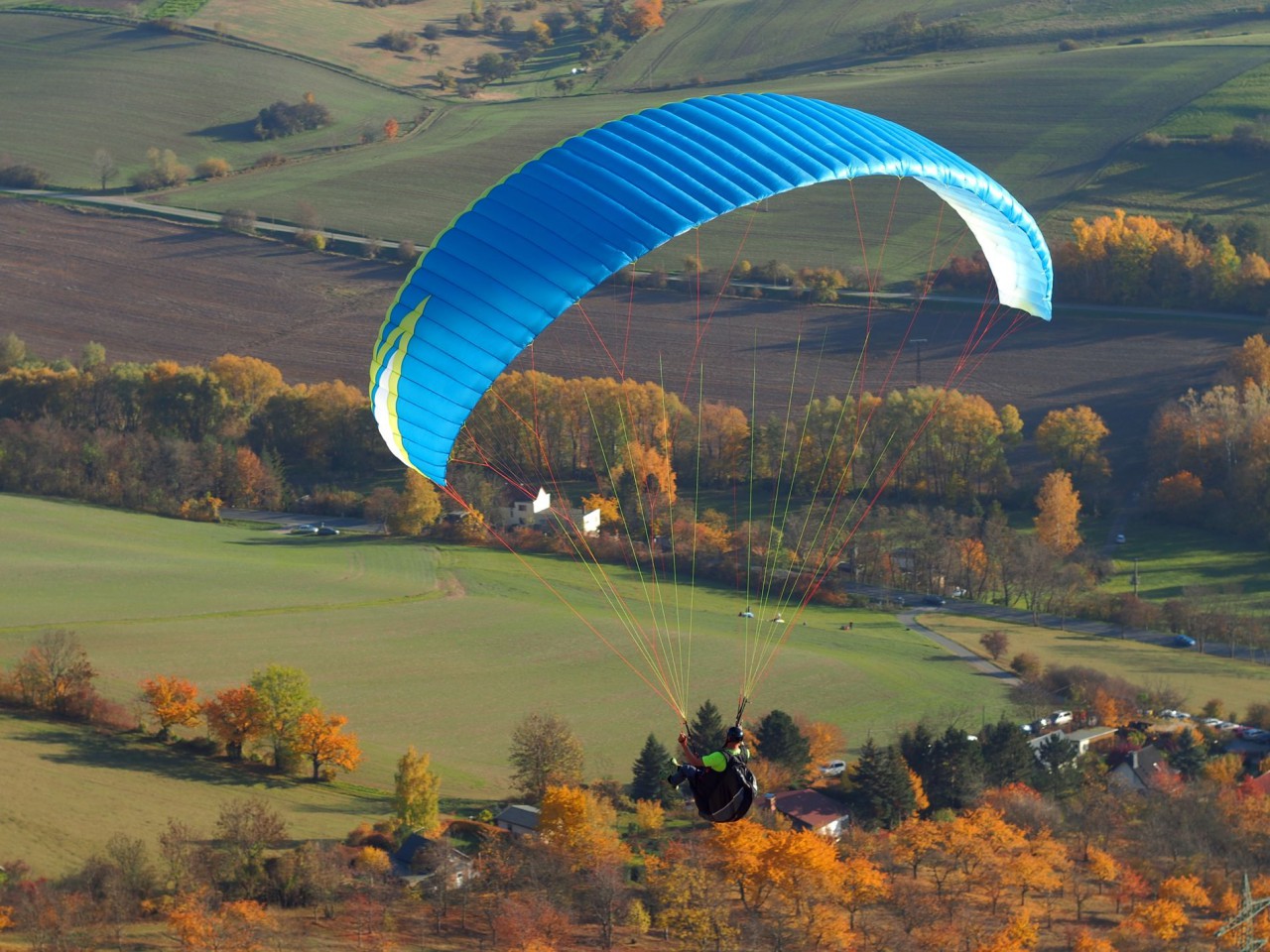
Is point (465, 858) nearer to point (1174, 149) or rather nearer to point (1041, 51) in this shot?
point (1174, 149)

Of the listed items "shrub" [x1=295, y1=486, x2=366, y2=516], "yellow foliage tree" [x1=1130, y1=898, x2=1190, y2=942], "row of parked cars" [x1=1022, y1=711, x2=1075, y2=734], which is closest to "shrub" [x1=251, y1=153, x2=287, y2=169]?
"shrub" [x1=295, y1=486, x2=366, y2=516]

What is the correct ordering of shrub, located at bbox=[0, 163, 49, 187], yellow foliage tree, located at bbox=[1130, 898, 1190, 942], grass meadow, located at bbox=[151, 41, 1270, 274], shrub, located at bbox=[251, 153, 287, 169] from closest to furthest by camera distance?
yellow foliage tree, located at bbox=[1130, 898, 1190, 942] < grass meadow, located at bbox=[151, 41, 1270, 274] < shrub, located at bbox=[0, 163, 49, 187] < shrub, located at bbox=[251, 153, 287, 169]

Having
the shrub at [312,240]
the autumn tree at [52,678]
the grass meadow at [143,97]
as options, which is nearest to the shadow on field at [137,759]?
the autumn tree at [52,678]

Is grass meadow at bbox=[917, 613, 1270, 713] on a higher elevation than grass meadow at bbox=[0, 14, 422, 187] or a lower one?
lower

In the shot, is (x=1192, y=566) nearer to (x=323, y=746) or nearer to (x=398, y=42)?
(x=323, y=746)

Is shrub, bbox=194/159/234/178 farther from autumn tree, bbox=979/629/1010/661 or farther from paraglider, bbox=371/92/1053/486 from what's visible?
paraglider, bbox=371/92/1053/486

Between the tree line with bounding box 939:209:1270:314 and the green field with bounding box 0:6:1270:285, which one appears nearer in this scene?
the tree line with bounding box 939:209:1270:314

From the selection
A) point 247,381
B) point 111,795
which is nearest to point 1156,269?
point 247,381
